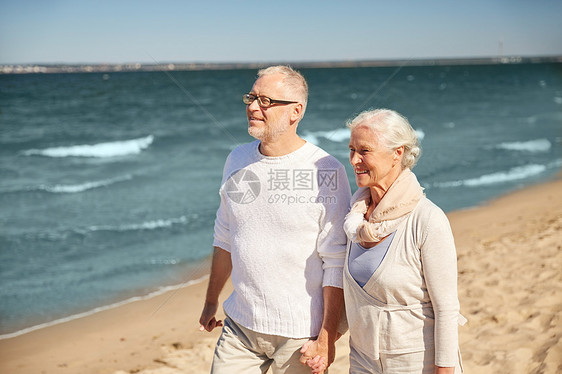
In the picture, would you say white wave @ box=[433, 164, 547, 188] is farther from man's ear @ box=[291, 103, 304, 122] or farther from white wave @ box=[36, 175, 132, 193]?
man's ear @ box=[291, 103, 304, 122]

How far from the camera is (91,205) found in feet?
40.0

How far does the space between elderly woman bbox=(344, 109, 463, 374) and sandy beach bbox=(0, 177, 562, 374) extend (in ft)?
6.09

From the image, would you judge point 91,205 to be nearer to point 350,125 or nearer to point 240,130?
point 350,125

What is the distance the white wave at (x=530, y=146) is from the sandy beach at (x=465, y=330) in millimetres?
11649

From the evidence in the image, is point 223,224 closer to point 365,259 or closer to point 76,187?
point 365,259

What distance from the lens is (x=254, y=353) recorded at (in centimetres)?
263

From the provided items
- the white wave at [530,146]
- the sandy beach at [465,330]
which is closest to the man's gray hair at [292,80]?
the sandy beach at [465,330]

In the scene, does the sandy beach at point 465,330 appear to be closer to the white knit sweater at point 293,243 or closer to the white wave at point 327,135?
the white knit sweater at point 293,243

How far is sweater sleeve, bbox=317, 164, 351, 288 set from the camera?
2475 mm

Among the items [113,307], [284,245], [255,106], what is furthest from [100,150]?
[284,245]

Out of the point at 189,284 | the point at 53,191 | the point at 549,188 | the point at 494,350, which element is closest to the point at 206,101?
the point at 53,191

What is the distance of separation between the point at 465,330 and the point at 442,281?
274 centimetres

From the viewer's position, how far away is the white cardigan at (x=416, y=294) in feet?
7.04

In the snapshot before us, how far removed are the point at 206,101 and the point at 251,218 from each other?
41461 mm
